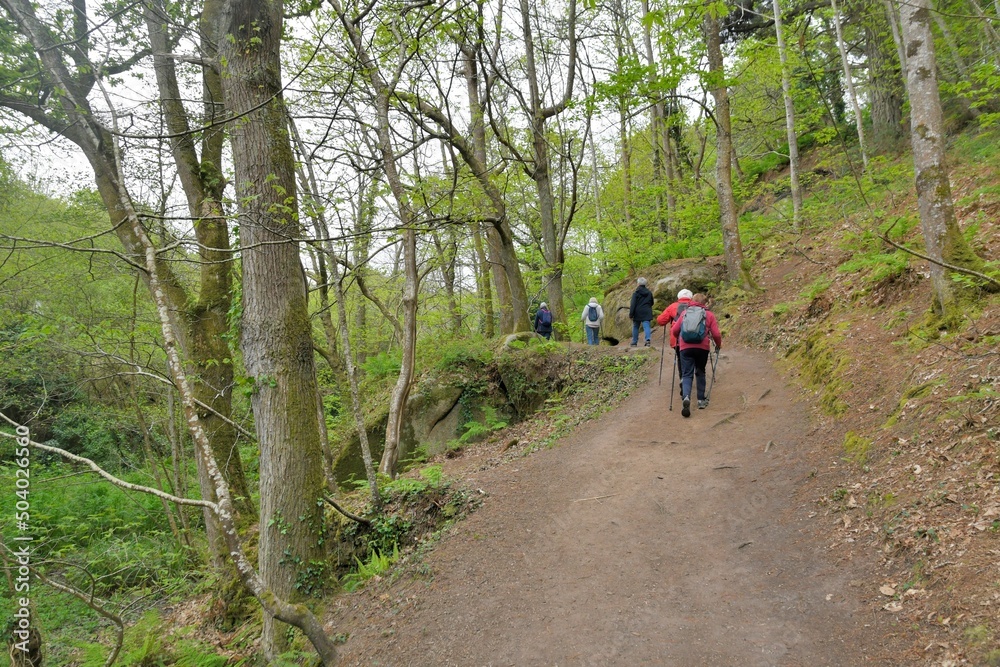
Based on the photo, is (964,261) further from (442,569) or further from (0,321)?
(0,321)

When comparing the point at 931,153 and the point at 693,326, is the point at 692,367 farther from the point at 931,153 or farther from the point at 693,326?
the point at 931,153

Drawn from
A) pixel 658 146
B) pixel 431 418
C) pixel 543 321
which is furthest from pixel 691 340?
pixel 658 146

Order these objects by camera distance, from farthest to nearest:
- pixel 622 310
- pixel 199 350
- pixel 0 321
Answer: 1. pixel 622 310
2. pixel 0 321
3. pixel 199 350

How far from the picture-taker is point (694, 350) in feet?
27.1

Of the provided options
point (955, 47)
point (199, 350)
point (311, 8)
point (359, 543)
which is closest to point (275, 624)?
point (359, 543)

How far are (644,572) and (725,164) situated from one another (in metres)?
12.1

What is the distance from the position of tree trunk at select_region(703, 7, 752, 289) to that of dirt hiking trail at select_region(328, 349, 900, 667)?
6884mm

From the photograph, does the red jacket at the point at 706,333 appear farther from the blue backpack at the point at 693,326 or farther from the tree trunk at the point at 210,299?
Answer: the tree trunk at the point at 210,299

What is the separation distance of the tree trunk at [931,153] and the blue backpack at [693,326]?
2.94 meters

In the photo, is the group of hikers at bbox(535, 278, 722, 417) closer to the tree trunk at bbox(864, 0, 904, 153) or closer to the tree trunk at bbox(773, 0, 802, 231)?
the tree trunk at bbox(773, 0, 802, 231)

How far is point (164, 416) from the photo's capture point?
13836 millimetres

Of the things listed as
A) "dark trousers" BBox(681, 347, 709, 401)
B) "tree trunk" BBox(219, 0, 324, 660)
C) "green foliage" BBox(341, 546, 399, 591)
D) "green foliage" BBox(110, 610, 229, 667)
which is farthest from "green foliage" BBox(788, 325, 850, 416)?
"green foliage" BBox(110, 610, 229, 667)

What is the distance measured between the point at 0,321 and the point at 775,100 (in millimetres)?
25337

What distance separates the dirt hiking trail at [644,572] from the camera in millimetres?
3818
